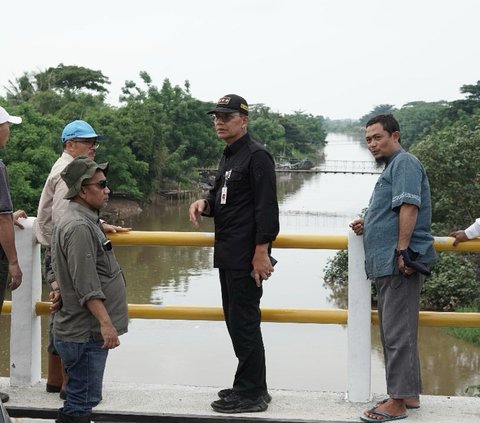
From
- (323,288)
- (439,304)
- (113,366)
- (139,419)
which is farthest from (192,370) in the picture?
(139,419)

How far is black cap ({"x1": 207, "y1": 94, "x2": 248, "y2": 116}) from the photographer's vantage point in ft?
12.6

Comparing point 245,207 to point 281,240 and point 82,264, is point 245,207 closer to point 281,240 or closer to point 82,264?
point 281,240

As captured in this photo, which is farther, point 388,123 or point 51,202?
point 51,202

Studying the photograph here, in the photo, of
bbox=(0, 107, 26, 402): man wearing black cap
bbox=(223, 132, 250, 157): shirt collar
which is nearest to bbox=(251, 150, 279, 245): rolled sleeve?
bbox=(223, 132, 250, 157): shirt collar

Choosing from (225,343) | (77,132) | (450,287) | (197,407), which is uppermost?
(77,132)

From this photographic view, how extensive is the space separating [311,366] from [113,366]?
425cm

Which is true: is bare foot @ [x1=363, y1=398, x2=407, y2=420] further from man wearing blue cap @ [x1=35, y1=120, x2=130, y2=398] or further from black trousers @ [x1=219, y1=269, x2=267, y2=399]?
man wearing blue cap @ [x1=35, y1=120, x2=130, y2=398]

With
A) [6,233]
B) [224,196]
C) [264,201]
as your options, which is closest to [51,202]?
[6,233]

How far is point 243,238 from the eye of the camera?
381 centimetres

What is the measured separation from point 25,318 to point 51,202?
2.28 ft

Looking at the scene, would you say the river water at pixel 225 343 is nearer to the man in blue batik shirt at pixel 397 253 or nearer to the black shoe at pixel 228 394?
the black shoe at pixel 228 394

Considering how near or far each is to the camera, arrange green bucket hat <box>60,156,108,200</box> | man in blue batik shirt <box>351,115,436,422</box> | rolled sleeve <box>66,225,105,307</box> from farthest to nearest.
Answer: man in blue batik shirt <box>351,115,436,422</box>, green bucket hat <box>60,156,108,200</box>, rolled sleeve <box>66,225,105,307</box>

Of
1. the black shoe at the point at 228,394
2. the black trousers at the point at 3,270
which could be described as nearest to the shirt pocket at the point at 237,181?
the black shoe at the point at 228,394

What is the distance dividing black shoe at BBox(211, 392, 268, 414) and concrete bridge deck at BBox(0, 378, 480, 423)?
32 millimetres
